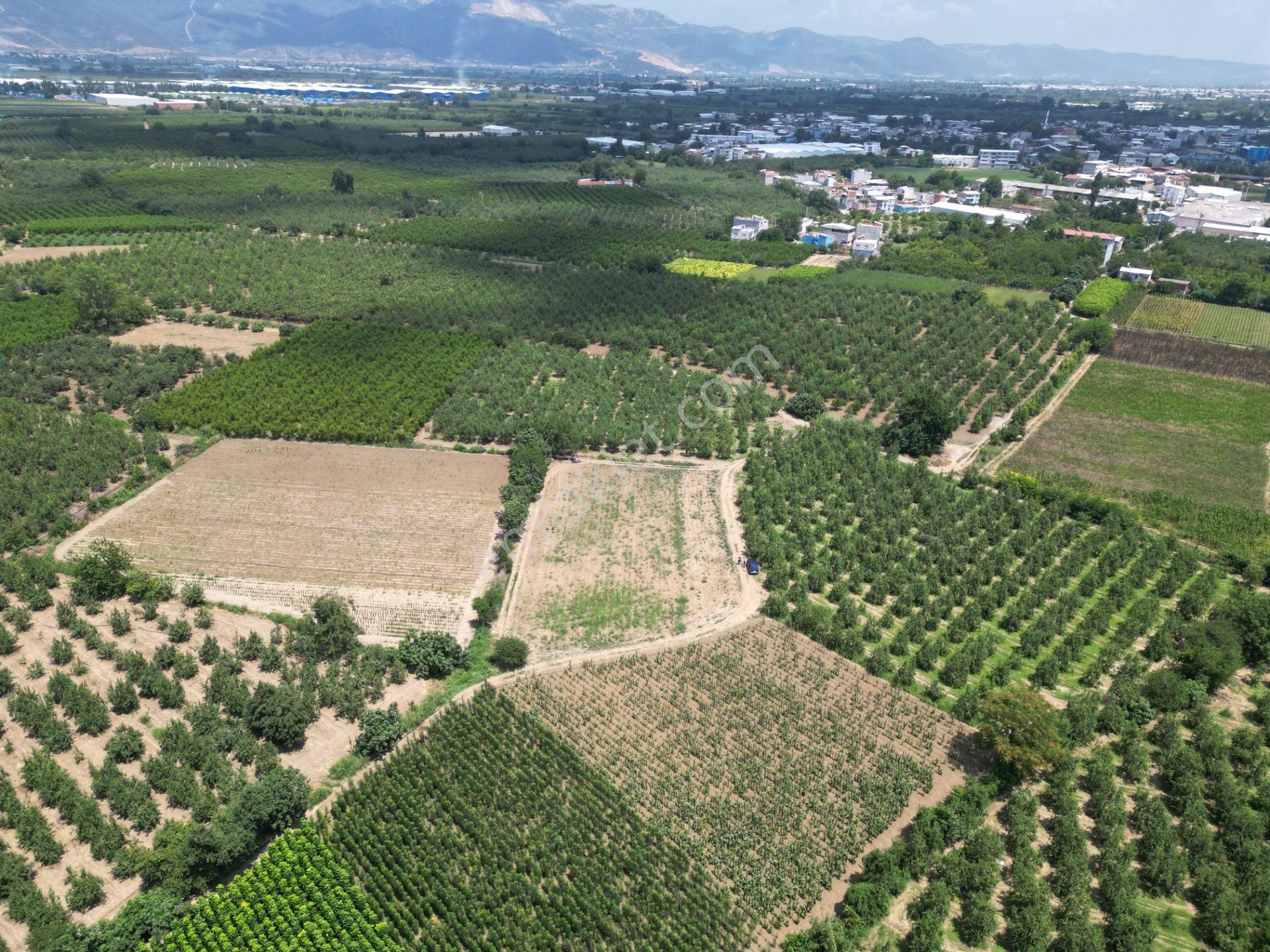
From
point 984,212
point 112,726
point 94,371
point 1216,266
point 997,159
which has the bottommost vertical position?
point 112,726

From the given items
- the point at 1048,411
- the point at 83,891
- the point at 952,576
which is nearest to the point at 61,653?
the point at 83,891

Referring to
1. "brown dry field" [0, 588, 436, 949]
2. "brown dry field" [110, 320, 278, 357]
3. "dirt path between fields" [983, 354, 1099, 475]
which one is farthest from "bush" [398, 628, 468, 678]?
"brown dry field" [110, 320, 278, 357]

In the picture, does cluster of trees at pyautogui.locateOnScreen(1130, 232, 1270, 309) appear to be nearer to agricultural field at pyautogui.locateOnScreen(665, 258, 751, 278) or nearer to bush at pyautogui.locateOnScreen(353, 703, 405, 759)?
agricultural field at pyautogui.locateOnScreen(665, 258, 751, 278)

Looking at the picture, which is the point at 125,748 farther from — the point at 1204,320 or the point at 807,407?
the point at 1204,320

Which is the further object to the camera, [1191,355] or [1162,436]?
[1191,355]

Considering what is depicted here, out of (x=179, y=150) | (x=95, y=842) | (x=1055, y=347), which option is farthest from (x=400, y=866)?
(x=179, y=150)

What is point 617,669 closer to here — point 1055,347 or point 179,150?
point 1055,347
